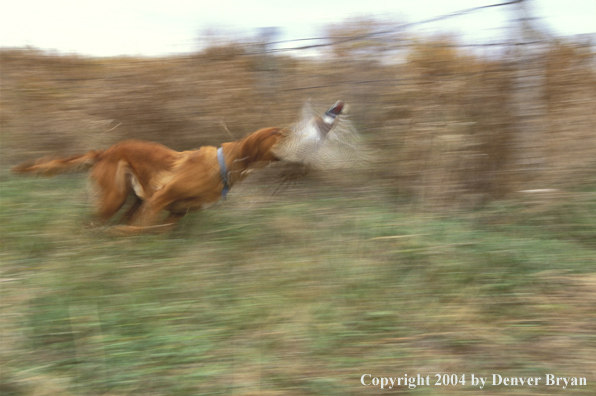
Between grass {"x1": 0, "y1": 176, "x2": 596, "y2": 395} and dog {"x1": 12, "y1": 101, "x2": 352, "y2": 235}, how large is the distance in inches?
8.9

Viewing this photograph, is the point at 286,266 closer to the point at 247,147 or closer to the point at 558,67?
the point at 247,147

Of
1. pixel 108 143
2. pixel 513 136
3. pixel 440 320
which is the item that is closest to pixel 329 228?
pixel 440 320

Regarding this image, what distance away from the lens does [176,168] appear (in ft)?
13.8

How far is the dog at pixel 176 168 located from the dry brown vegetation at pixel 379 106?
99 centimetres

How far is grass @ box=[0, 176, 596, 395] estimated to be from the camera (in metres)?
2.47

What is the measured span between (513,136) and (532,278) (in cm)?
174

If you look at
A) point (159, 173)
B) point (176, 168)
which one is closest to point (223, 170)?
point (176, 168)

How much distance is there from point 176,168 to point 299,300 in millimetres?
1696

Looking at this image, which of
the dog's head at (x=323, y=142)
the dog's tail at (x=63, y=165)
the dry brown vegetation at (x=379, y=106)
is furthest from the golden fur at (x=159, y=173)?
the dry brown vegetation at (x=379, y=106)

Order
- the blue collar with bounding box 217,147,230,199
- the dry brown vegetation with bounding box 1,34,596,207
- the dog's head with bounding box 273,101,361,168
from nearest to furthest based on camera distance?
the blue collar with bounding box 217,147,230,199
the dog's head with bounding box 273,101,361,168
the dry brown vegetation with bounding box 1,34,596,207

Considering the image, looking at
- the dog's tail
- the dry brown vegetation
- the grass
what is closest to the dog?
the dog's tail

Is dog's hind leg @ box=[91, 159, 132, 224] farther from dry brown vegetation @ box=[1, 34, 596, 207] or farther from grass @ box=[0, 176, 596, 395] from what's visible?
dry brown vegetation @ box=[1, 34, 596, 207]

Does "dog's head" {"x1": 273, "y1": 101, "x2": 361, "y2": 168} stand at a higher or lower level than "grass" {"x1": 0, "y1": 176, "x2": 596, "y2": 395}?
higher

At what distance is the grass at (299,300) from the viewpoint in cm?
247
